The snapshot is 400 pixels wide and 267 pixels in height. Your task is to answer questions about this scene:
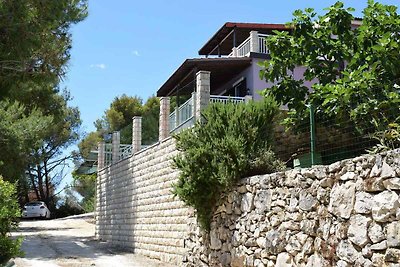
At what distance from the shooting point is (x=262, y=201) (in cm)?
891

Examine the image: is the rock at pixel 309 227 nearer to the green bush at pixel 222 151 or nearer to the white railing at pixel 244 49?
the green bush at pixel 222 151

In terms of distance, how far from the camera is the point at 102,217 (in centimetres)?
2142

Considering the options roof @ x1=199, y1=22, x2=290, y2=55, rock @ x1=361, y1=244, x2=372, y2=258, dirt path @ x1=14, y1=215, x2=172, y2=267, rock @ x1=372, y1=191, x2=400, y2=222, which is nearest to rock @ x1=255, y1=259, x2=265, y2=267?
rock @ x1=361, y1=244, x2=372, y2=258

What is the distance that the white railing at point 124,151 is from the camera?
19.1 meters

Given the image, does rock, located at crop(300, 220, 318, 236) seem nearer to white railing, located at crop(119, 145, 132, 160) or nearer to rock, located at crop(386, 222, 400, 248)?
rock, located at crop(386, 222, 400, 248)

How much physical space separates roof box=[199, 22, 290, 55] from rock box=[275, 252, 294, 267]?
49.0 feet

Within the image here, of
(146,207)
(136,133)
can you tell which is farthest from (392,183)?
(136,133)

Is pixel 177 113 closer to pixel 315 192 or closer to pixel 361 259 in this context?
pixel 315 192

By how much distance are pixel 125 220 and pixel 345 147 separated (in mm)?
11501

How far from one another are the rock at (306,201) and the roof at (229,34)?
14.9 metres

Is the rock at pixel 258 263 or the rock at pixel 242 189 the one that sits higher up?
the rock at pixel 242 189

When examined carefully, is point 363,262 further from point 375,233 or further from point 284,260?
point 284,260

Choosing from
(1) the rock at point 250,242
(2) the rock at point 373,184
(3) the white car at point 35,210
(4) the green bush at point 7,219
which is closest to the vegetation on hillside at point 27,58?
(4) the green bush at point 7,219

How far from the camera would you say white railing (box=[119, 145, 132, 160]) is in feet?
62.7
